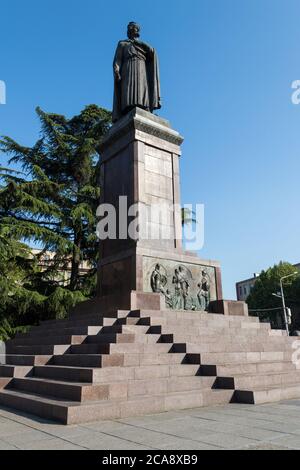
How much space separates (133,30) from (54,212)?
8689mm

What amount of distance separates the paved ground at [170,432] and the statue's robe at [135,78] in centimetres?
1104

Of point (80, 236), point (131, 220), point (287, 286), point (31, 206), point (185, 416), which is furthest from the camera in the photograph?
point (287, 286)

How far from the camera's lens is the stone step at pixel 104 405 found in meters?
5.53

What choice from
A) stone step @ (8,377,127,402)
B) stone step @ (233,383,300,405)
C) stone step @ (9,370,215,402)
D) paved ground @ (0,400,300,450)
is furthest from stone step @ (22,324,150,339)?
paved ground @ (0,400,300,450)

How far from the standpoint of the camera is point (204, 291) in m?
12.3

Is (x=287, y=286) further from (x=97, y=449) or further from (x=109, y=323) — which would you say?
(x=97, y=449)

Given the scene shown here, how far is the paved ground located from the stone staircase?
0.31 metres

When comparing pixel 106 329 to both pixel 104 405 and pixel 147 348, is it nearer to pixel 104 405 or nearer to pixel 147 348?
pixel 147 348

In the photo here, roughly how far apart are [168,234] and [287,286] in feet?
155

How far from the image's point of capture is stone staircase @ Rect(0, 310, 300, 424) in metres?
6.14

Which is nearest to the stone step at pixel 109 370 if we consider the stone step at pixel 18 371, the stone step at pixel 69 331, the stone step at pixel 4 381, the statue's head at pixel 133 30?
the stone step at pixel 18 371

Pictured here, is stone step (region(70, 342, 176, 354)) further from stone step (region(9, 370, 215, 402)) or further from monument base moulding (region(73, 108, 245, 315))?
monument base moulding (region(73, 108, 245, 315))

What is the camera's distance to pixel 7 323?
16859 mm
